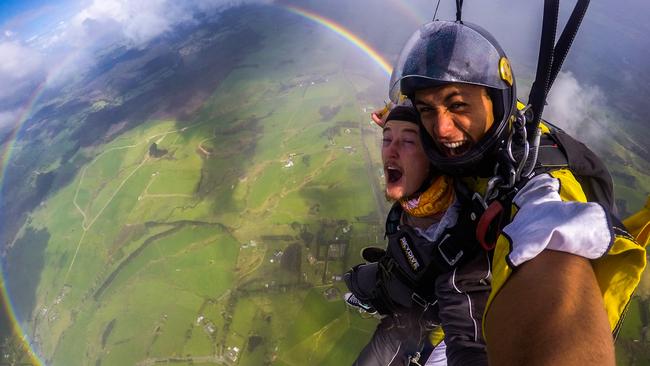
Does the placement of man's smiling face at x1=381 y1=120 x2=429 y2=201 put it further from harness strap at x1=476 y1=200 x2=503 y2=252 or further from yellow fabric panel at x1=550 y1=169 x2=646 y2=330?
yellow fabric panel at x1=550 y1=169 x2=646 y2=330

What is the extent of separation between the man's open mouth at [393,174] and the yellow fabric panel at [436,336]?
158 cm

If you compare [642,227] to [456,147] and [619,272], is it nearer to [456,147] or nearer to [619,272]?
[619,272]

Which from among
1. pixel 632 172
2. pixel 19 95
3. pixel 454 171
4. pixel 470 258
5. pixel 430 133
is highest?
pixel 430 133

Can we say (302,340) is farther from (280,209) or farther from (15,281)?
(15,281)

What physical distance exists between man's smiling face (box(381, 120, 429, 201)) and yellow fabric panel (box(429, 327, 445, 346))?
149 centimetres

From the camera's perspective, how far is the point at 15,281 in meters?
38.2

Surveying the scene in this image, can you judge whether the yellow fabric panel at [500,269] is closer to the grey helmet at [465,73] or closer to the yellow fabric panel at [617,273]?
the yellow fabric panel at [617,273]

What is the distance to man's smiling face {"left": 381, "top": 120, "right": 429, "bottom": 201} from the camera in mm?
2139

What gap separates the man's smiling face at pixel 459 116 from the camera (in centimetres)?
153

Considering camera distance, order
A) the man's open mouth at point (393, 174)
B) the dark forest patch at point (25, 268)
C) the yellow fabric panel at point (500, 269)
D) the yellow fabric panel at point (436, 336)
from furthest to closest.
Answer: the dark forest patch at point (25, 268)
the yellow fabric panel at point (436, 336)
the man's open mouth at point (393, 174)
the yellow fabric panel at point (500, 269)

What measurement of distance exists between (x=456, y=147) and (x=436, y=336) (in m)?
2.12

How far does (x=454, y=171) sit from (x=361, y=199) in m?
31.4

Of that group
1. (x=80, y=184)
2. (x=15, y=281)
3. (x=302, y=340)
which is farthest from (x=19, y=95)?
(x=302, y=340)

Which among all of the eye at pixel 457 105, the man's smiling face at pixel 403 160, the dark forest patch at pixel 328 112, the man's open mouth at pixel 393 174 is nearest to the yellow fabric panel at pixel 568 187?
the eye at pixel 457 105
